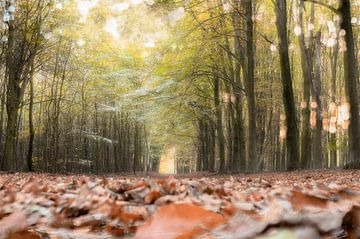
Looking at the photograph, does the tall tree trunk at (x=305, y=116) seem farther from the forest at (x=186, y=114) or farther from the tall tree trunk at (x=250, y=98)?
the tall tree trunk at (x=250, y=98)

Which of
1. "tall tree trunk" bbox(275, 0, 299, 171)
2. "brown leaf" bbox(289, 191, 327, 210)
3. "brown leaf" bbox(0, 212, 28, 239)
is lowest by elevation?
"brown leaf" bbox(0, 212, 28, 239)

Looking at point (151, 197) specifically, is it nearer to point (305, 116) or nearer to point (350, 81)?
point (350, 81)

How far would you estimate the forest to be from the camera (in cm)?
137

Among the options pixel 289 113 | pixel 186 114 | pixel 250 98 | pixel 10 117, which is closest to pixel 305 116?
pixel 250 98

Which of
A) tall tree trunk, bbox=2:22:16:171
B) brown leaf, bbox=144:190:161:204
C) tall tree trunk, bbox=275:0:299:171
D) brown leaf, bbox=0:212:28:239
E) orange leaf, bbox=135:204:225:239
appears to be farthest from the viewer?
tall tree trunk, bbox=2:22:16:171

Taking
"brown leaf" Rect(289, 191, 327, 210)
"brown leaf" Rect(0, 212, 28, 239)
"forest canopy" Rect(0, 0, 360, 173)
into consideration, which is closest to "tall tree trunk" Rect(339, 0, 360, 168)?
"forest canopy" Rect(0, 0, 360, 173)

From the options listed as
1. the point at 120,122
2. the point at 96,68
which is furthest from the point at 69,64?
the point at 120,122

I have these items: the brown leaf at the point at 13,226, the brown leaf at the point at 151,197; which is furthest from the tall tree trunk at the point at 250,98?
the brown leaf at the point at 13,226

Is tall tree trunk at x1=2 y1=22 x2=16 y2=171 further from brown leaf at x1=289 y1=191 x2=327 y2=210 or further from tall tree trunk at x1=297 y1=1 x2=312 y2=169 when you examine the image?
brown leaf at x1=289 y1=191 x2=327 y2=210

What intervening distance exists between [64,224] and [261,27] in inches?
830

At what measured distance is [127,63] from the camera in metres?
29.5

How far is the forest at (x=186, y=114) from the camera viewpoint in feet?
4.50

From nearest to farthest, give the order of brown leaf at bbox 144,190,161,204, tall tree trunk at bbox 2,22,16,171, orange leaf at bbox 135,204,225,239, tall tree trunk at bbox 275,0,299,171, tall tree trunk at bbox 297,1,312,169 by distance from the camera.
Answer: orange leaf at bbox 135,204,225,239 < brown leaf at bbox 144,190,161,204 < tall tree trunk at bbox 275,0,299,171 < tall tree trunk at bbox 297,1,312,169 < tall tree trunk at bbox 2,22,16,171

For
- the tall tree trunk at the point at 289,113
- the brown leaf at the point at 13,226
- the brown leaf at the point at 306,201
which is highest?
the tall tree trunk at the point at 289,113
